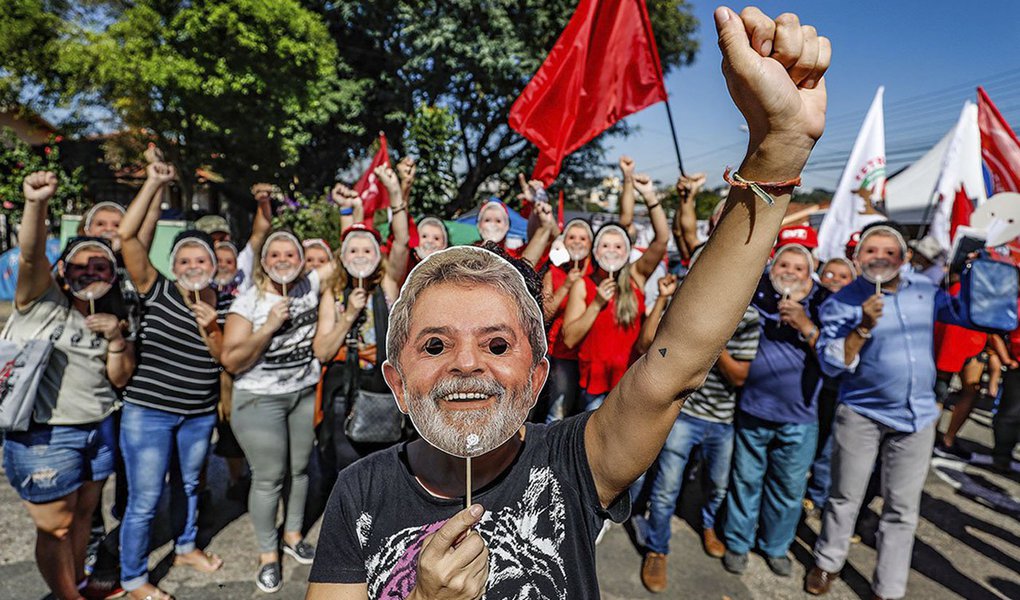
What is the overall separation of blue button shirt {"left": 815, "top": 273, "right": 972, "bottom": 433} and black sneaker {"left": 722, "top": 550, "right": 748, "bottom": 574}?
4.02 feet

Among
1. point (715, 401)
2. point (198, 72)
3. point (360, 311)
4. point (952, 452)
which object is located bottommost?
point (952, 452)

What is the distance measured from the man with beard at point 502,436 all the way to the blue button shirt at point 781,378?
2510 mm

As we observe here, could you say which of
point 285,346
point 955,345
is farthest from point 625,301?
point 955,345

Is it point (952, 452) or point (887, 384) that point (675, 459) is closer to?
point (887, 384)

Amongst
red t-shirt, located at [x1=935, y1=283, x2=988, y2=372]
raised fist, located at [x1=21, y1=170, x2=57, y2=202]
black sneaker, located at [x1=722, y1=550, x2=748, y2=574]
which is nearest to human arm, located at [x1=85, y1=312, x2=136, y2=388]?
raised fist, located at [x1=21, y1=170, x2=57, y2=202]

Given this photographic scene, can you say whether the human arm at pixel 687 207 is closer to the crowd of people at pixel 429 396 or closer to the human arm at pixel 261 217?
the crowd of people at pixel 429 396

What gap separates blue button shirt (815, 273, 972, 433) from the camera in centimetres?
308

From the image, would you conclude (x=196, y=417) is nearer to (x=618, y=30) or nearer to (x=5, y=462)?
(x=5, y=462)

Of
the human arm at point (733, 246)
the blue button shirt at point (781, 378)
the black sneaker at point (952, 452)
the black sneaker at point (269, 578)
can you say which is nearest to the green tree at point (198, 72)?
the black sneaker at point (269, 578)

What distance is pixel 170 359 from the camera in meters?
3.08

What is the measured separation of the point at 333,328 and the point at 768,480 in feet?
9.52

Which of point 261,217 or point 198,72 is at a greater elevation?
point 198,72

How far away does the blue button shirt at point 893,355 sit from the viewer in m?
3.08

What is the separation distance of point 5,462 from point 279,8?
42.6 ft
